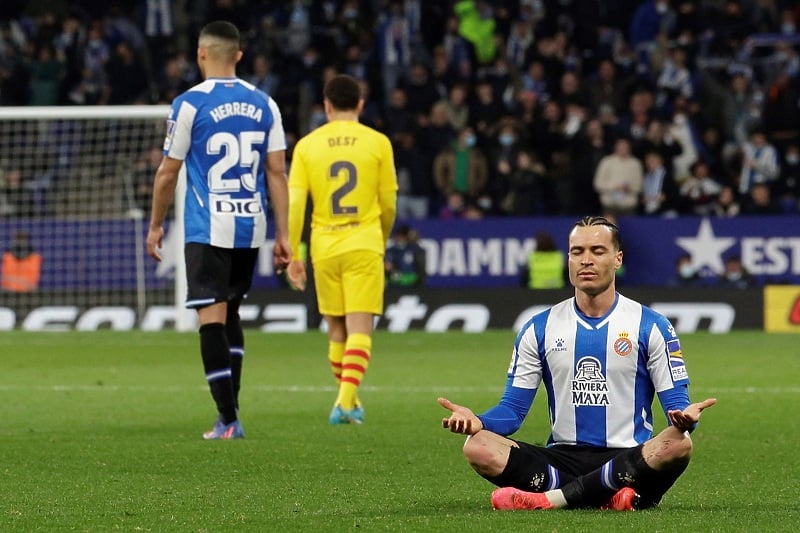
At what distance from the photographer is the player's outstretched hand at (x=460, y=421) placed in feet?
18.9

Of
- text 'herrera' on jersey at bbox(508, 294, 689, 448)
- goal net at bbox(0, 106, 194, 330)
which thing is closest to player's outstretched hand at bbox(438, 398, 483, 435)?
text 'herrera' on jersey at bbox(508, 294, 689, 448)

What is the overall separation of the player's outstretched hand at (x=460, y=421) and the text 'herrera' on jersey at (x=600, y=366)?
1.37 feet

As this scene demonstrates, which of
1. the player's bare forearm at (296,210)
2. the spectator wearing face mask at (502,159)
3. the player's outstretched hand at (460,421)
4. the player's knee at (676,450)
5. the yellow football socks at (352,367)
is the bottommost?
the yellow football socks at (352,367)

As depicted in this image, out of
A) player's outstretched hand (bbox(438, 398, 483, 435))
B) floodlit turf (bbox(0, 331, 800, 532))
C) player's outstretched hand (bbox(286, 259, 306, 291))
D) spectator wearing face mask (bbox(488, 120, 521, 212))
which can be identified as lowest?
floodlit turf (bbox(0, 331, 800, 532))

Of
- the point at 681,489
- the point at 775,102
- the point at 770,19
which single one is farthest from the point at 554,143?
the point at 681,489

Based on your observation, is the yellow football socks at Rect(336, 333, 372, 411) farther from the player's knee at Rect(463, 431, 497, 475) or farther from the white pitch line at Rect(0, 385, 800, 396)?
the player's knee at Rect(463, 431, 497, 475)

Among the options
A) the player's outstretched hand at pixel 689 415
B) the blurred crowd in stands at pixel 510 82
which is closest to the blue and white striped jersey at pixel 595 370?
the player's outstretched hand at pixel 689 415

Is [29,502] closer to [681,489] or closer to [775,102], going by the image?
[681,489]

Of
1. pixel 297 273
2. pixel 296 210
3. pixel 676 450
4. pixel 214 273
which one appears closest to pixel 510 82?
pixel 296 210

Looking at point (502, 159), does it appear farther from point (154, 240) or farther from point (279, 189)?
point (154, 240)

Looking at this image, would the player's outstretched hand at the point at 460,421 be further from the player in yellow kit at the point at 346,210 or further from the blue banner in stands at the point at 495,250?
the blue banner in stands at the point at 495,250

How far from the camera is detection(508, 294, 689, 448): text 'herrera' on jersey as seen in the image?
6184 mm

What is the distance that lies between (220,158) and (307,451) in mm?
1688

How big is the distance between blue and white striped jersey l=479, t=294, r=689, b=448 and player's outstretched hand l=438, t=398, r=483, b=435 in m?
0.27
